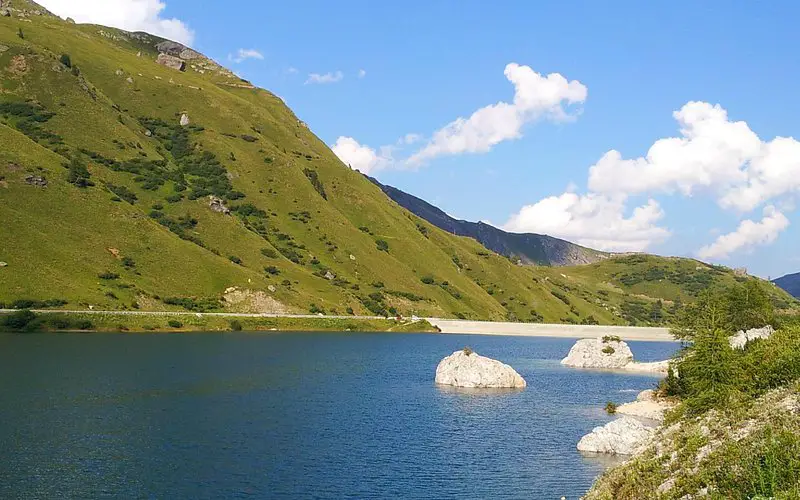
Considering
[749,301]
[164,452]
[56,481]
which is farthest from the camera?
[749,301]

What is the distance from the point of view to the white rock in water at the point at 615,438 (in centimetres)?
6238

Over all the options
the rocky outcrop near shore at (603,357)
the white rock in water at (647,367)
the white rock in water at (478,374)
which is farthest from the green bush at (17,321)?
the white rock in water at (647,367)

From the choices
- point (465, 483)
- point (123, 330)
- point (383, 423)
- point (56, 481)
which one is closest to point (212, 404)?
point (383, 423)

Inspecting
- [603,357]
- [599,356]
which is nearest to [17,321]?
[599,356]

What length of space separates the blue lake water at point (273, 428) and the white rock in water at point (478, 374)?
474 cm

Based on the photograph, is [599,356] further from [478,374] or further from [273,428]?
[273,428]

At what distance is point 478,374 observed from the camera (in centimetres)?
10838

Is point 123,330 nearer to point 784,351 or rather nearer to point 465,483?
point 465,483

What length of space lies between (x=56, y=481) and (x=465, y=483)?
3242 cm

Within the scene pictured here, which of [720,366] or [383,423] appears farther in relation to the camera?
[383,423]

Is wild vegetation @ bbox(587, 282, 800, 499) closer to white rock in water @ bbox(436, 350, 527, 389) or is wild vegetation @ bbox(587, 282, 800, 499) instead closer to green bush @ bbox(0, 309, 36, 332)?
white rock in water @ bbox(436, 350, 527, 389)

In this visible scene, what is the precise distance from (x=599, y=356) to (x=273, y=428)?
10167 cm

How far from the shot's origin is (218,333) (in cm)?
18638

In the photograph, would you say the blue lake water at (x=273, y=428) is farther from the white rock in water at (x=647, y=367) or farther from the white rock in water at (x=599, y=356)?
the white rock in water at (x=647, y=367)
